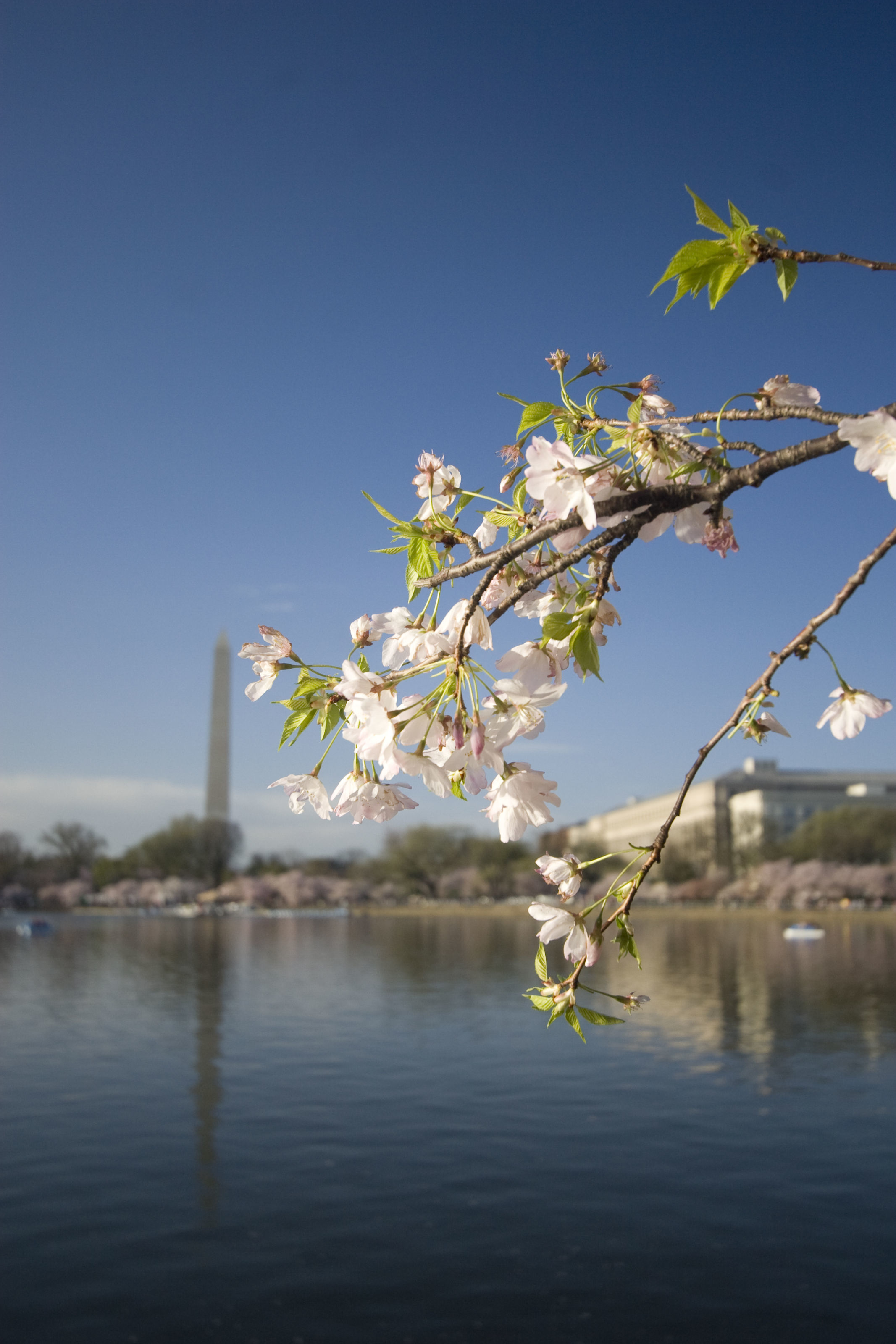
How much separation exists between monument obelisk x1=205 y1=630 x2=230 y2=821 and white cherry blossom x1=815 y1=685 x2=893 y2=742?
94720 mm

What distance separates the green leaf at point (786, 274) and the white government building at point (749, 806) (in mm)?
80924

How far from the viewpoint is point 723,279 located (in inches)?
56.8

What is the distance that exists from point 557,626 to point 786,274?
65cm

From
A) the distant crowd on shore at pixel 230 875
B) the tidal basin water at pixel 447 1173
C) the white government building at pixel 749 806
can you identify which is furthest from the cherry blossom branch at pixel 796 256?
the distant crowd on shore at pixel 230 875

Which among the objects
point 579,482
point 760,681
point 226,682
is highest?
point 226,682

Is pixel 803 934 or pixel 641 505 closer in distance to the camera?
pixel 641 505

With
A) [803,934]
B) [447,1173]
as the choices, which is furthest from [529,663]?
[803,934]

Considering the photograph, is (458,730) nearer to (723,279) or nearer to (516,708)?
(516,708)

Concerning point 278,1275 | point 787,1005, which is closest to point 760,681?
point 278,1275

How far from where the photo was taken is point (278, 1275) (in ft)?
39.3

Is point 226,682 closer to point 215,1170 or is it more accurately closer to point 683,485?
point 215,1170

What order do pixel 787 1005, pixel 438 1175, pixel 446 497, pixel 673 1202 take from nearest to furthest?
pixel 446 497, pixel 673 1202, pixel 438 1175, pixel 787 1005

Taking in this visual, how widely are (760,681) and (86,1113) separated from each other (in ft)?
68.2

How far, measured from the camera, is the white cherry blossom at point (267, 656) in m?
1.60
